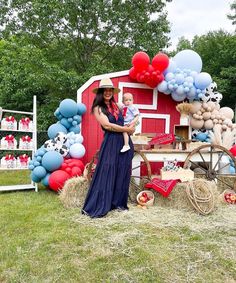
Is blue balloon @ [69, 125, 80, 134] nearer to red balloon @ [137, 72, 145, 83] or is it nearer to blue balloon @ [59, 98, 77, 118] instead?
blue balloon @ [59, 98, 77, 118]

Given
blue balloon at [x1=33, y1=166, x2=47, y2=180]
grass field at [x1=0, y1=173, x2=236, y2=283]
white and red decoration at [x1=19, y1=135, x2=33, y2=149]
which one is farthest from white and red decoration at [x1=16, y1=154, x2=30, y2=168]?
grass field at [x1=0, y1=173, x2=236, y2=283]

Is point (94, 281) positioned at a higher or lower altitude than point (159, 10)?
lower

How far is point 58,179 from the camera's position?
5.54m

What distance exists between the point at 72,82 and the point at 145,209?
6416mm

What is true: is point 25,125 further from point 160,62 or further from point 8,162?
point 160,62

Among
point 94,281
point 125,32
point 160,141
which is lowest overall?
point 94,281

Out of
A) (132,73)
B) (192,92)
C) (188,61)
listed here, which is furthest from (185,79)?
(132,73)

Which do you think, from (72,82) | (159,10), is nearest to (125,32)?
(159,10)

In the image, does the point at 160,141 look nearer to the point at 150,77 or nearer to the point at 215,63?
the point at 150,77

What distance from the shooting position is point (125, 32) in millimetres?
10961

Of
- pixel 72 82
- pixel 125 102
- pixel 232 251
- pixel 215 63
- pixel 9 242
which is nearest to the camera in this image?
pixel 232 251

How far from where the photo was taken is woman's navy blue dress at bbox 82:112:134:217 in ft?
13.8

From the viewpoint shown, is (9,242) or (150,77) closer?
(9,242)

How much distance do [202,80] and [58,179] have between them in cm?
308
